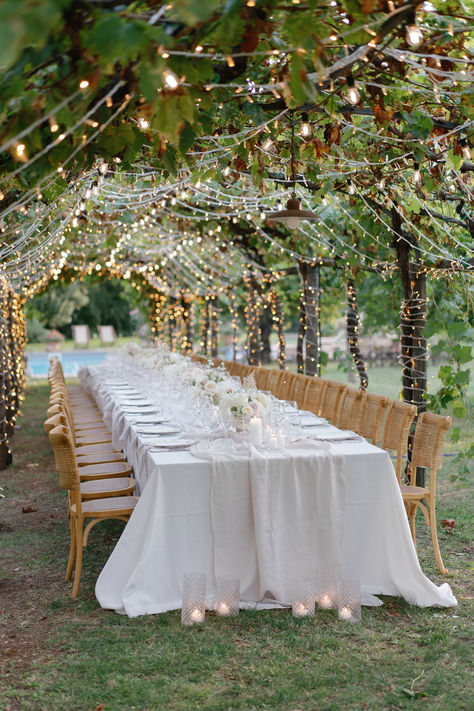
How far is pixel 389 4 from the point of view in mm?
2582

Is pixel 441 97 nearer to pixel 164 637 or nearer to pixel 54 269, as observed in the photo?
pixel 164 637

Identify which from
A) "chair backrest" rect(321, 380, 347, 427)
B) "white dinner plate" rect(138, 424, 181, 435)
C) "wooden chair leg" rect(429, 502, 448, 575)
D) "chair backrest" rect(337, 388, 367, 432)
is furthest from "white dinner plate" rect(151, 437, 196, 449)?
"chair backrest" rect(321, 380, 347, 427)

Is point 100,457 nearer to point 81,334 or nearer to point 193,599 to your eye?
point 193,599

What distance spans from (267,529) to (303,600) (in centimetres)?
42

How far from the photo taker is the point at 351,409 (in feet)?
19.8

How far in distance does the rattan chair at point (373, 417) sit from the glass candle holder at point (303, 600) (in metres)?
1.88

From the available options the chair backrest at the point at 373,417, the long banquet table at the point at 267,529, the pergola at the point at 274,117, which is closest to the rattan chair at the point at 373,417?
the chair backrest at the point at 373,417

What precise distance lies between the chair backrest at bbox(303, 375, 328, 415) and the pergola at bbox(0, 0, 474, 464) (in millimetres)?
848

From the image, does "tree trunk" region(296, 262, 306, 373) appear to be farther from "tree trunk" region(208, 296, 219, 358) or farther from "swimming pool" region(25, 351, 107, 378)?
"swimming pool" region(25, 351, 107, 378)

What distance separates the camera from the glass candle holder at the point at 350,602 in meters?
3.77

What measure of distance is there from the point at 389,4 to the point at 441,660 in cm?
281

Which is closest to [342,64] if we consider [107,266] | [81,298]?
[107,266]

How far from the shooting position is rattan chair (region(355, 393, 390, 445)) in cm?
552

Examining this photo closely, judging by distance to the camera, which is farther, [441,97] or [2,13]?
[441,97]
